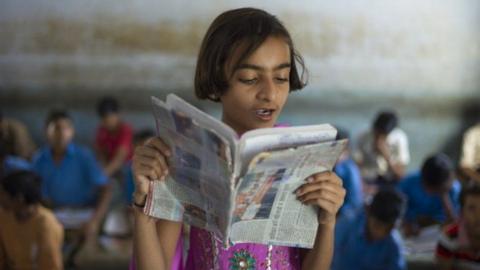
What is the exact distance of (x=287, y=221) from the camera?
1.46 metres

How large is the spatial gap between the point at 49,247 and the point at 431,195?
2.13 metres

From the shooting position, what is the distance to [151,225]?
4.87ft

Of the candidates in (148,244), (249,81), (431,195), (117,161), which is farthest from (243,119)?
(117,161)

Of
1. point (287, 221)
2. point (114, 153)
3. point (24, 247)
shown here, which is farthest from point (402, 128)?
point (287, 221)

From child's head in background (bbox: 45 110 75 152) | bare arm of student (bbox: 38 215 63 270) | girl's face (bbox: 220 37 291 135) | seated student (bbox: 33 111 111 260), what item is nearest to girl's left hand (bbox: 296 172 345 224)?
girl's face (bbox: 220 37 291 135)

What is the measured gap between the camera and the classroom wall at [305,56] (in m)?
6.37

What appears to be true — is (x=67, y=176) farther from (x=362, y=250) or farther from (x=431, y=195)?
Result: (x=431, y=195)

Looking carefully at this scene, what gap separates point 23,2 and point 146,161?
5252mm

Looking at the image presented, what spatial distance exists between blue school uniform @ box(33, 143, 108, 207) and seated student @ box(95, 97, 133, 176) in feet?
3.33

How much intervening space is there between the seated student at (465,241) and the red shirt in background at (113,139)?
10.4 ft

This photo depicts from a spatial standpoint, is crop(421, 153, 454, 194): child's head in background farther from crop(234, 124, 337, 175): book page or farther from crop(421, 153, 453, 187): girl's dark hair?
crop(234, 124, 337, 175): book page

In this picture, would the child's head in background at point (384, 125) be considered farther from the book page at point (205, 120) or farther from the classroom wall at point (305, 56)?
the book page at point (205, 120)

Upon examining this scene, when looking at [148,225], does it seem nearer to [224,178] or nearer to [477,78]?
[224,178]

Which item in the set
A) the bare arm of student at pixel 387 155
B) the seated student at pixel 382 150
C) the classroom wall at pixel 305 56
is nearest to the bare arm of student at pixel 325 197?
the seated student at pixel 382 150
